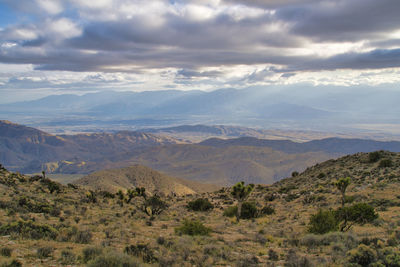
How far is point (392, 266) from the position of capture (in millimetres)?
9266

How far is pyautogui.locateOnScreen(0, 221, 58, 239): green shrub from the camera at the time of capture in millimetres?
12797

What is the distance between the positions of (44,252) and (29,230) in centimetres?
331

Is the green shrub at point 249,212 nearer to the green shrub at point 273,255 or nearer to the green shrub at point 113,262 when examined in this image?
the green shrub at point 273,255

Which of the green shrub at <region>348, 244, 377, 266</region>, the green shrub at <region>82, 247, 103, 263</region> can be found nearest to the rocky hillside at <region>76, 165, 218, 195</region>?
the green shrub at <region>82, 247, 103, 263</region>

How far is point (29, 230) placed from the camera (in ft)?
42.9

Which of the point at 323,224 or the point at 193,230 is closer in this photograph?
the point at 323,224

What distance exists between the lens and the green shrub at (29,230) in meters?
12.8

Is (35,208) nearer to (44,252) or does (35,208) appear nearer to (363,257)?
(44,252)

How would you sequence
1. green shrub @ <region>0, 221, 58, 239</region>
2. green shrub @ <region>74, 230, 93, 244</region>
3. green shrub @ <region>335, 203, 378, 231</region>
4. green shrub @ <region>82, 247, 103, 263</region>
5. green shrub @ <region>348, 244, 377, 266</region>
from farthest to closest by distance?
green shrub @ <region>335, 203, 378, 231</region>, green shrub @ <region>74, 230, 93, 244</region>, green shrub @ <region>0, 221, 58, 239</region>, green shrub @ <region>82, 247, 103, 263</region>, green shrub @ <region>348, 244, 377, 266</region>

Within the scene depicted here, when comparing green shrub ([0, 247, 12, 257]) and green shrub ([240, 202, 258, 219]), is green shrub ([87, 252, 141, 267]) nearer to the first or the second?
green shrub ([0, 247, 12, 257])

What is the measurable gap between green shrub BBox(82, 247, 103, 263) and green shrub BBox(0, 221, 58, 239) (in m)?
3.56

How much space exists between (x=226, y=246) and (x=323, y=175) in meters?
32.3

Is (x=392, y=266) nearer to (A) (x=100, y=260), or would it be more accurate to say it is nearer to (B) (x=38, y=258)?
(A) (x=100, y=260)

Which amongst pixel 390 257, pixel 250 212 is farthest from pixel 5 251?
pixel 250 212
